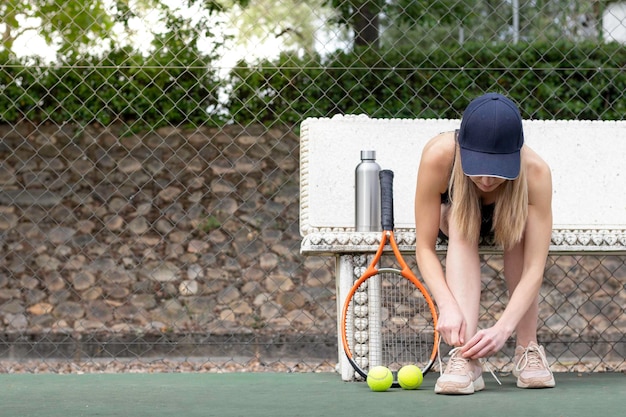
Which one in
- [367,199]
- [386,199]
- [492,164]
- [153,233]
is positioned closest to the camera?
[492,164]

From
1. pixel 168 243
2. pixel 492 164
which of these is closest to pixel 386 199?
pixel 492 164

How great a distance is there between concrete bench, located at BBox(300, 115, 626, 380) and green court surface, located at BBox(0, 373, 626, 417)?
38 centimetres

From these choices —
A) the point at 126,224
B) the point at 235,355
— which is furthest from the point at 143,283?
the point at 235,355

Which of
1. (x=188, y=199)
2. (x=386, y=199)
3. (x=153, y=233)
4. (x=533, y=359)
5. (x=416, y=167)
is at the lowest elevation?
(x=533, y=359)

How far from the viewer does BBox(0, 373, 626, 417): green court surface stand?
245 centimetres

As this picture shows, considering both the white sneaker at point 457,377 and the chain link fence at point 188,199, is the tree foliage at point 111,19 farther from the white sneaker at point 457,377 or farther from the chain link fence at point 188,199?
the white sneaker at point 457,377

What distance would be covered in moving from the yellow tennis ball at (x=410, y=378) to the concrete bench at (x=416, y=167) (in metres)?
0.39

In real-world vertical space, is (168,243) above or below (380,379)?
above

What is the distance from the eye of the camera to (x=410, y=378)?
115 inches

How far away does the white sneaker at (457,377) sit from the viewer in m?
2.77

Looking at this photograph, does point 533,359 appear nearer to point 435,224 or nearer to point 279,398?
point 435,224

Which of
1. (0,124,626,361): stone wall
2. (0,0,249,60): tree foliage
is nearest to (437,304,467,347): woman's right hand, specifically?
(0,0,249,60): tree foliage

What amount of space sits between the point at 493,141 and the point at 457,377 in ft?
2.20

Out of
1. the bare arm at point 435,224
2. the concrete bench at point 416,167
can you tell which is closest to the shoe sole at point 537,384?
the bare arm at point 435,224
